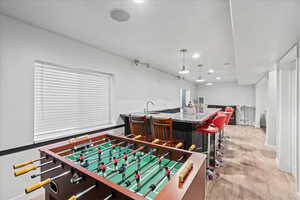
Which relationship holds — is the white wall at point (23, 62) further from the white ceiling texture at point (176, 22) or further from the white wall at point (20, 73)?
the white ceiling texture at point (176, 22)

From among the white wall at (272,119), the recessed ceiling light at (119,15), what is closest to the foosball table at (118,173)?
the recessed ceiling light at (119,15)

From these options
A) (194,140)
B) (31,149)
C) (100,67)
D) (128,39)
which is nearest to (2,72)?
(31,149)

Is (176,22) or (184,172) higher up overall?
(176,22)

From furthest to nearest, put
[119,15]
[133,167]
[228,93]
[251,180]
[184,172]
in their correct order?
1. [228,93]
2. [251,180]
3. [119,15]
4. [133,167]
5. [184,172]

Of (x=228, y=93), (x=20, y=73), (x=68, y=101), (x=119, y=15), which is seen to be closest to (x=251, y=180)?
(x=119, y=15)

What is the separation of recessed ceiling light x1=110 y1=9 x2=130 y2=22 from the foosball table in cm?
158

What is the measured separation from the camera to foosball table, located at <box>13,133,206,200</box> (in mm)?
786

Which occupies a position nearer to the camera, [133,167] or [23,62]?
[133,167]

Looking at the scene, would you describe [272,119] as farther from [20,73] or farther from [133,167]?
[20,73]

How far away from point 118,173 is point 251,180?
2.53 metres

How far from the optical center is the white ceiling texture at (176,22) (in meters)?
1.34

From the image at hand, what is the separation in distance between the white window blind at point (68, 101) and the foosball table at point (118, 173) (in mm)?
1035

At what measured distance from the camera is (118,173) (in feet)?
3.59

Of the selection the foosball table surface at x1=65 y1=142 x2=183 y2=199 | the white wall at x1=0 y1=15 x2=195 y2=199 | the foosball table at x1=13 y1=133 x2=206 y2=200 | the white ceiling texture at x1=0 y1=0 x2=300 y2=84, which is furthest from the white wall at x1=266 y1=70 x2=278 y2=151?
the white wall at x1=0 y1=15 x2=195 y2=199
